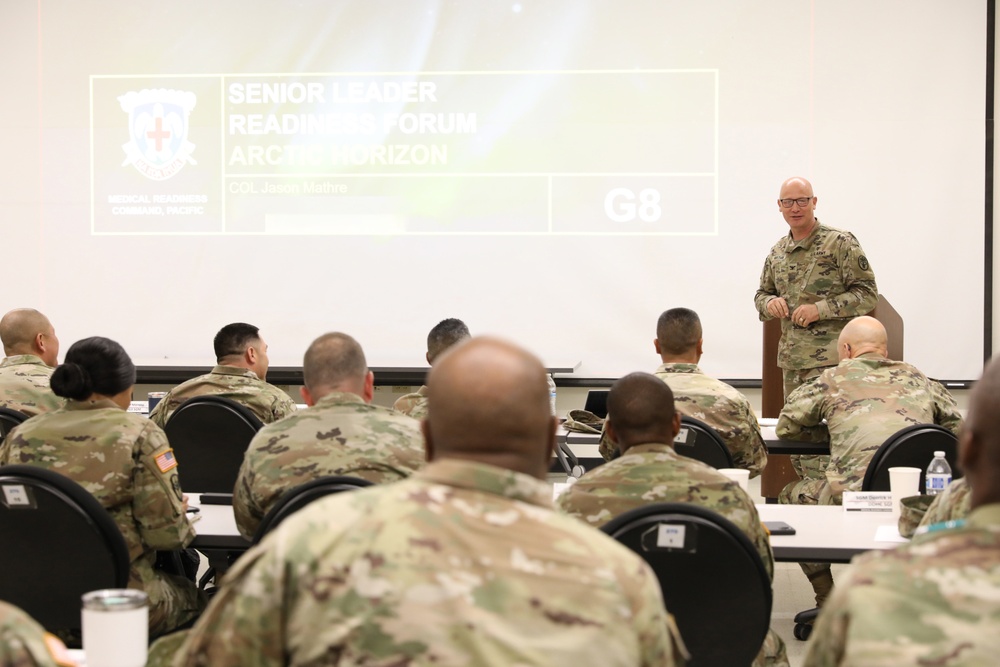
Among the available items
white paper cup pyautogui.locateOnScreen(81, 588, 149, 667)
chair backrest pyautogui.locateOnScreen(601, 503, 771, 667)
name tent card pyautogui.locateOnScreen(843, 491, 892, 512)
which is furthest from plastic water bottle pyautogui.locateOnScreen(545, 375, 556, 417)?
name tent card pyautogui.locateOnScreen(843, 491, 892, 512)

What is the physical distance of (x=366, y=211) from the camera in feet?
24.4

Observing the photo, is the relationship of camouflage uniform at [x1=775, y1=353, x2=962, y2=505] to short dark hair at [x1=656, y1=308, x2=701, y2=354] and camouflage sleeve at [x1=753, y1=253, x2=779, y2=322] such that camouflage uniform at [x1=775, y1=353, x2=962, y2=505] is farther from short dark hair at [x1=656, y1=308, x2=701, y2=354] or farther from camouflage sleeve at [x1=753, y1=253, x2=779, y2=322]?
camouflage sleeve at [x1=753, y1=253, x2=779, y2=322]

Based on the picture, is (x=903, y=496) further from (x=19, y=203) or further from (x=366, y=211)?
(x=19, y=203)

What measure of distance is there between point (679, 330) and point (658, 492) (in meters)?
2.11

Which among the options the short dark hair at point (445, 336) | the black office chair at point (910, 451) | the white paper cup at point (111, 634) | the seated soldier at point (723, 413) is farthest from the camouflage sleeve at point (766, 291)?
the white paper cup at point (111, 634)

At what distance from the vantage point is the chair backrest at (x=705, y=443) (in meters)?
3.85

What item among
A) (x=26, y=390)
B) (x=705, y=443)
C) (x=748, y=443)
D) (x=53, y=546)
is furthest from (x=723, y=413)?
(x=26, y=390)

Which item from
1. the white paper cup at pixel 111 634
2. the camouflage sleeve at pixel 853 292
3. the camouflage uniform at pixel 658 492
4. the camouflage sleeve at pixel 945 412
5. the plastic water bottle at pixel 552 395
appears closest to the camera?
the plastic water bottle at pixel 552 395

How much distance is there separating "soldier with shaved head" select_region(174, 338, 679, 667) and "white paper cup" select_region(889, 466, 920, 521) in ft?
6.45

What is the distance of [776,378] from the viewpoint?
659cm

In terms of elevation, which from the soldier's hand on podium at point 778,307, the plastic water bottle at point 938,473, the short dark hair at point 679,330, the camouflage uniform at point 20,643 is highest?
the soldier's hand on podium at point 778,307

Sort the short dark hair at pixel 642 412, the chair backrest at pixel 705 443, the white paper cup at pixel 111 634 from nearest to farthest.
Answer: the white paper cup at pixel 111 634 → the short dark hair at pixel 642 412 → the chair backrest at pixel 705 443

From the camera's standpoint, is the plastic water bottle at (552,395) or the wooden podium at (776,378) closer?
the plastic water bottle at (552,395)

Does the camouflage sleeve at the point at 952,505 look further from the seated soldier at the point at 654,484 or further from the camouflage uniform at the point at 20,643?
the camouflage uniform at the point at 20,643
